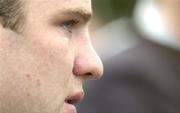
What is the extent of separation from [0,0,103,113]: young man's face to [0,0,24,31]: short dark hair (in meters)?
0.02

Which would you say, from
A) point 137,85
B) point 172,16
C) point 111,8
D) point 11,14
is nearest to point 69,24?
point 11,14

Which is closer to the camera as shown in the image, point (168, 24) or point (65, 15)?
point (65, 15)

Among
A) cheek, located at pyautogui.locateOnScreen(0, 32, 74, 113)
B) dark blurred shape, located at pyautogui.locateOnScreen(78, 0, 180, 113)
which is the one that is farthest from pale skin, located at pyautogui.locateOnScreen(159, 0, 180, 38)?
cheek, located at pyautogui.locateOnScreen(0, 32, 74, 113)

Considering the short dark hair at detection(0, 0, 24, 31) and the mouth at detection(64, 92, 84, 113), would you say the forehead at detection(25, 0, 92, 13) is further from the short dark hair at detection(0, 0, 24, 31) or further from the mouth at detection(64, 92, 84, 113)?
the mouth at detection(64, 92, 84, 113)

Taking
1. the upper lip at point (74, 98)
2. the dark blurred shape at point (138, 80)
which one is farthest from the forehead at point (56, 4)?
the dark blurred shape at point (138, 80)

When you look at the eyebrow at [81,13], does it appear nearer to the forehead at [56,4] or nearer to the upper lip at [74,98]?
the forehead at [56,4]

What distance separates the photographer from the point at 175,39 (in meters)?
6.44

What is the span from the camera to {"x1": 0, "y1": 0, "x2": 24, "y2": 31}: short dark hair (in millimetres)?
3016

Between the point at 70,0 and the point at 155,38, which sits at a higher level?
the point at 70,0

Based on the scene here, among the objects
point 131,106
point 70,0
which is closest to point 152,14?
point 131,106

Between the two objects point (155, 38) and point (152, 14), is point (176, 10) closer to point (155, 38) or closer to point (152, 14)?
point (152, 14)

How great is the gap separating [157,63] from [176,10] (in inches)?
50.5

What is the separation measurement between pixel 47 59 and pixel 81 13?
0.23m

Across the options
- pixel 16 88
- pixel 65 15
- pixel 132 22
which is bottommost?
pixel 132 22
